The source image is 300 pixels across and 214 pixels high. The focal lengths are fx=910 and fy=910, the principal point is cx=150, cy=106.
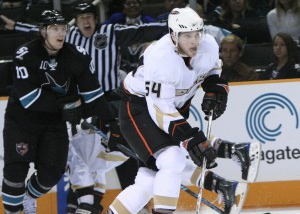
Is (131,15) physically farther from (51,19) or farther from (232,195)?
(232,195)

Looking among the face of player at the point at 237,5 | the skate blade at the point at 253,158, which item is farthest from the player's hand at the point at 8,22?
the skate blade at the point at 253,158

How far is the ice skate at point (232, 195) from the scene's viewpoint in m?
4.95

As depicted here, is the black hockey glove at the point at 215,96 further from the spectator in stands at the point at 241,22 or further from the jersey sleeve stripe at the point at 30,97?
the spectator in stands at the point at 241,22

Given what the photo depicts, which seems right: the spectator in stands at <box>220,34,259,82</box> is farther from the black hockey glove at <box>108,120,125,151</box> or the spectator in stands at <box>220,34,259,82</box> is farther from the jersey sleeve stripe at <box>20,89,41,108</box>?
the jersey sleeve stripe at <box>20,89,41,108</box>

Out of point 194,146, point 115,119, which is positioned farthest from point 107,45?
point 194,146

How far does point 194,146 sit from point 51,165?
44.0 inches

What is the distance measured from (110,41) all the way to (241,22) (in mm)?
1080

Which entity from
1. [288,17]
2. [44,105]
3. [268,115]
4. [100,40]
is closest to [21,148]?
[44,105]

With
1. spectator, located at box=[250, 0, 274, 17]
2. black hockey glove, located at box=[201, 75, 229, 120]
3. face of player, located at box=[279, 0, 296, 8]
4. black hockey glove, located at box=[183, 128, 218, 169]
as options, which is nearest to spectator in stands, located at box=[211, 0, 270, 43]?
spectator, located at box=[250, 0, 274, 17]

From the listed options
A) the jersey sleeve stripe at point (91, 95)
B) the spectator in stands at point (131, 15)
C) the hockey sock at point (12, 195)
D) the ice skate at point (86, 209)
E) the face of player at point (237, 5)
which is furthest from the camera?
the face of player at point (237, 5)

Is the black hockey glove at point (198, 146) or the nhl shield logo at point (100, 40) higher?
the nhl shield logo at point (100, 40)

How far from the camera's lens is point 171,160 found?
469 cm

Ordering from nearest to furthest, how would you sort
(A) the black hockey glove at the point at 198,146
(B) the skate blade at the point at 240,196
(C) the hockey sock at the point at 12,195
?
(A) the black hockey glove at the point at 198,146
(B) the skate blade at the point at 240,196
(C) the hockey sock at the point at 12,195

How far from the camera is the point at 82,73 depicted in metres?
5.36
